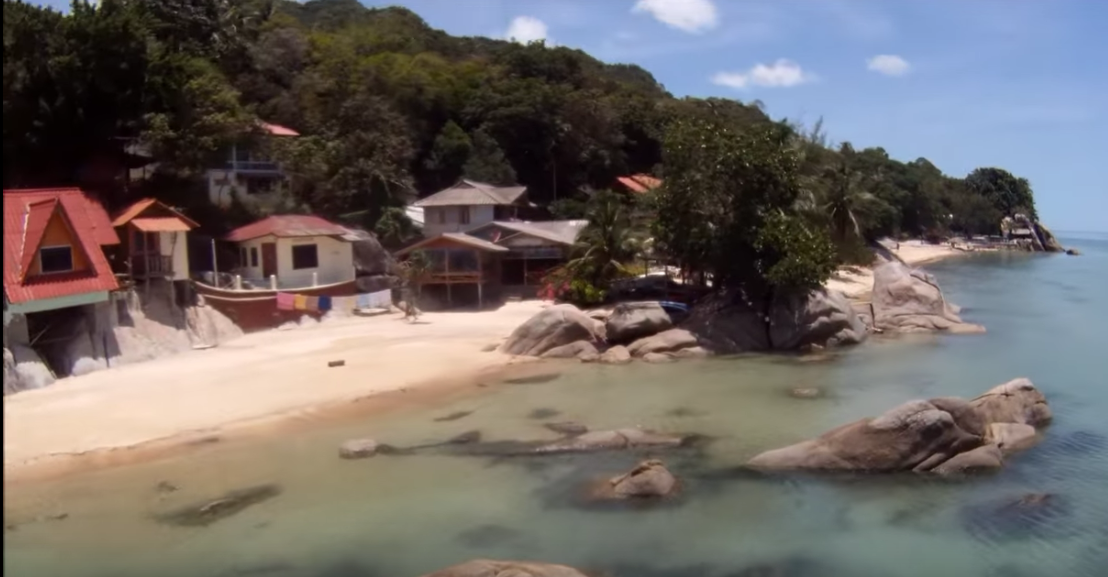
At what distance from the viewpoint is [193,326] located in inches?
1241

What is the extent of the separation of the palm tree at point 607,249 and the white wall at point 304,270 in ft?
32.6

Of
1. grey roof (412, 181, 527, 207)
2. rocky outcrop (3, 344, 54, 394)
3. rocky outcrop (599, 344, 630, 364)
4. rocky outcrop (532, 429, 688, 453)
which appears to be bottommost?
rocky outcrop (532, 429, 688, 453)

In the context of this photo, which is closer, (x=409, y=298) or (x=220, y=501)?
(x=220, y=501)

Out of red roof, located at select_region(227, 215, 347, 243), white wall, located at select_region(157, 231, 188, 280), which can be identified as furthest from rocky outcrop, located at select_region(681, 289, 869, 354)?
white wall, located at select_region(157, 231, 188, 280)

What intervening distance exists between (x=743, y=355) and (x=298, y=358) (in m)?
15.3

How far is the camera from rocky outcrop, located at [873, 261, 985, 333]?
37.3 metres

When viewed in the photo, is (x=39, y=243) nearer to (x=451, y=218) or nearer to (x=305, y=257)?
(x=305, y=257)

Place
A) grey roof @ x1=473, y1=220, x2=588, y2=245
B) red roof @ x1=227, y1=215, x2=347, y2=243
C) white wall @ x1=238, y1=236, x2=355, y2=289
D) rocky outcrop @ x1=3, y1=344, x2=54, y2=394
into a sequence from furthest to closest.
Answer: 1. grey roof @ x1=473, y1=220, x2=588, y2=245
2. white wall @ x1=238, y1=236, x2=355, y2=289
3. red roof @ x1=227, y1=215, x2=347, y2=243
4. rocky outcrop @ x1=3, y1=344, x2=54, y2=394

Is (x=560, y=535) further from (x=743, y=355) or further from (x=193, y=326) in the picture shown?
(x=193, y=326)

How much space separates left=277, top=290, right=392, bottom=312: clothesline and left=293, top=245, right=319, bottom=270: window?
2.23 metres

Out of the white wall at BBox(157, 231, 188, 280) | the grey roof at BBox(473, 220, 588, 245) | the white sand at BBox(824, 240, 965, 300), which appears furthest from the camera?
the white sand at BBox(824, 240, 965, 300)

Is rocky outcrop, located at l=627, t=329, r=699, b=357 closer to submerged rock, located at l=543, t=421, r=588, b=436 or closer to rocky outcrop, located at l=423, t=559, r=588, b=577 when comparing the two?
submerged rock, located at l=543, t=421, r=588, b=436

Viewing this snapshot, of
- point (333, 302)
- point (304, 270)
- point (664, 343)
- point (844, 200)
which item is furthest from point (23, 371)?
point (844, 200)

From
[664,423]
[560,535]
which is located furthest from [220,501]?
[664,423]
